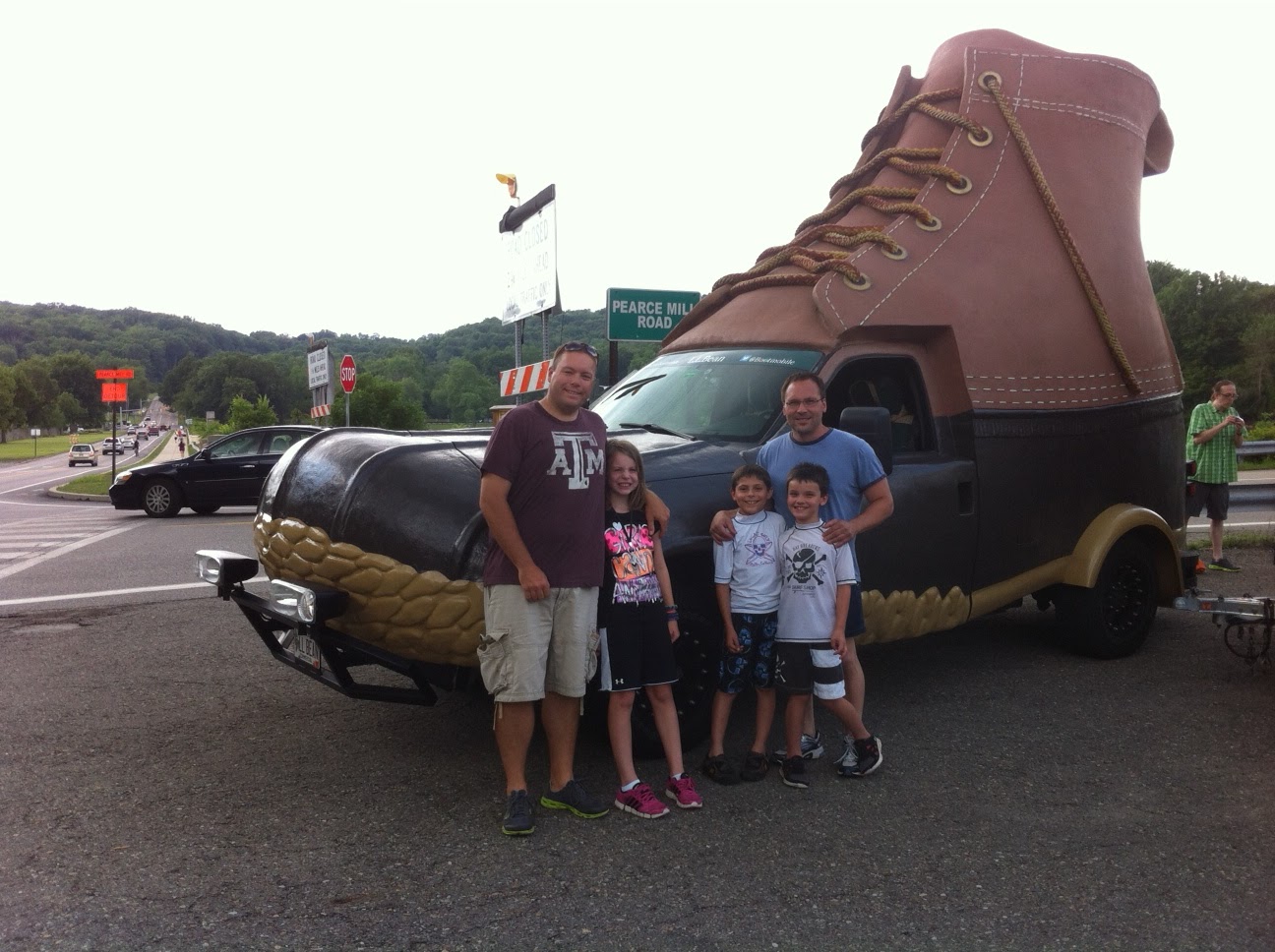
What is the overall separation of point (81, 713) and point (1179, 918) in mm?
4856

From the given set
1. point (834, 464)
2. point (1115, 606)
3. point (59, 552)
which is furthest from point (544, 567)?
point (59, 552)

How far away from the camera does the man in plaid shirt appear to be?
9586 mm

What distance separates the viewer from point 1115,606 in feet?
20.3

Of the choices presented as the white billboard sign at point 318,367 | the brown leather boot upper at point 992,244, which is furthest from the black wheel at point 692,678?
the white billboard sign at point 318,367

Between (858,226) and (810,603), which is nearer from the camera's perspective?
(810,603)

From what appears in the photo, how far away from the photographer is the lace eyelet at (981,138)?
5.76 m

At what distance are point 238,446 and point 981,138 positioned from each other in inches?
598

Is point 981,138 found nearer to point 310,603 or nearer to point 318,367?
point 310,603

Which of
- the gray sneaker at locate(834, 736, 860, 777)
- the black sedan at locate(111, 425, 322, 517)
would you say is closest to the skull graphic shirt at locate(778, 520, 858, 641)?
the gray sneaker at locate(834, 736, 860, 777)

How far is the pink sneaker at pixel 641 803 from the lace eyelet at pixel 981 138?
383cm

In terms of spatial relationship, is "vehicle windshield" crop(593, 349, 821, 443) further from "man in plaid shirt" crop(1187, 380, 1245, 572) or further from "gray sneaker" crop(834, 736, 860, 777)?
"man in plaid shirt" crop(1187, 380, 1245, 572)

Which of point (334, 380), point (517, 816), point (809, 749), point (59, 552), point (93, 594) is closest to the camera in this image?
point (517, 816)

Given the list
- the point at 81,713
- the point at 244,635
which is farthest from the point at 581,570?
the point at 244,635

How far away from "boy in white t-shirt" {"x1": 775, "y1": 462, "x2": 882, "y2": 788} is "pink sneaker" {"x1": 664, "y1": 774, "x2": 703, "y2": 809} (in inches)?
17.6
